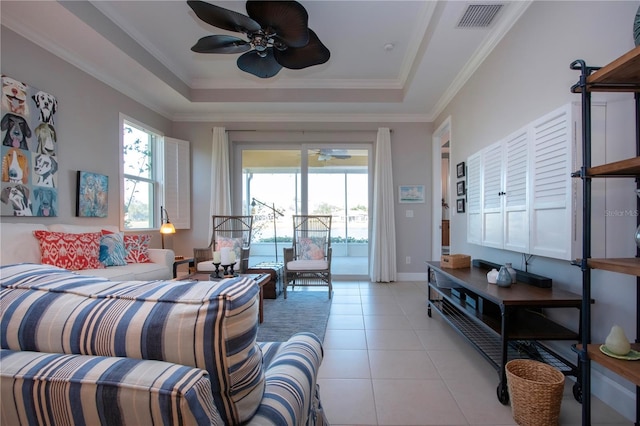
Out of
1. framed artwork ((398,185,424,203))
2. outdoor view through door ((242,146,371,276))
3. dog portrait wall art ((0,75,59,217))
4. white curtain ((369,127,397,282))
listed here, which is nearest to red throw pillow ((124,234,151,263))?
dog portrait wall art ((0,75,59,217))

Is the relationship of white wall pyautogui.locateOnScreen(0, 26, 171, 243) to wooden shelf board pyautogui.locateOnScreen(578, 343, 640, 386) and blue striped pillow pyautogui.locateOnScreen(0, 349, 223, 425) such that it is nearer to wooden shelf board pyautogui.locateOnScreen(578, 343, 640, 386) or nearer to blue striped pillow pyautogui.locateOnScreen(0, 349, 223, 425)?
blue striped pillow pyautogui.locateOnScreen(0, 349, 223, 425)

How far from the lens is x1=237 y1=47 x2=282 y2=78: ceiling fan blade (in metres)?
2.76

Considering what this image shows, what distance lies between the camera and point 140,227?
4180mm

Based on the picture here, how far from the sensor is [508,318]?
182 centimetres

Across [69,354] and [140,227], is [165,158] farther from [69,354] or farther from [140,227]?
[69,354]

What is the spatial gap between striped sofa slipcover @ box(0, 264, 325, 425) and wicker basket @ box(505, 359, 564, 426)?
4.49ft

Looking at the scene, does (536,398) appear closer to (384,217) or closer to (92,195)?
(384,217)

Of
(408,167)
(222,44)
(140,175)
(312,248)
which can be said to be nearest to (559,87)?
(222,44)

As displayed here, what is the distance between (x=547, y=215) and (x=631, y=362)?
0.97 m

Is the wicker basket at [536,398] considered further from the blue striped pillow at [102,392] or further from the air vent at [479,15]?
the air vent at [479,15]

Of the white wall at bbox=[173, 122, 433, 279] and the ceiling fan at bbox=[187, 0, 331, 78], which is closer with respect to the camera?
the ceiling fan at bbox=[187, 0, 331, 78]

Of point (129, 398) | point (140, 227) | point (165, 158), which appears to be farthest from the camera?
point (165, 158)

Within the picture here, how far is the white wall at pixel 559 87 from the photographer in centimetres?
155

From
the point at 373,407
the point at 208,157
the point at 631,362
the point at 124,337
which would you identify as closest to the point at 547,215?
the point at 631,362
